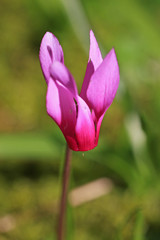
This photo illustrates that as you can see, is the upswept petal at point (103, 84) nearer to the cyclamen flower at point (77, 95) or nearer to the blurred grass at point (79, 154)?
the cyclamen flower at point (77, 95)

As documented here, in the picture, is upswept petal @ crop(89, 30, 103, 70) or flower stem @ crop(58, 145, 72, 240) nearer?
upswept petal @ crop(89, 30, 103, 70)

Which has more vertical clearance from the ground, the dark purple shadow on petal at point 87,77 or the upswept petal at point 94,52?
the upswept petal at point 94,52

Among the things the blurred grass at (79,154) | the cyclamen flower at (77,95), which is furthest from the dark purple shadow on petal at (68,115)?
the blurred grass at (79,154)

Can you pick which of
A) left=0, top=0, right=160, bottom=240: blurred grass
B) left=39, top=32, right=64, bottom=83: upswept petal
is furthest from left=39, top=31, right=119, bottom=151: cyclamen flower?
left=0, top=0, right=160, bottom=240: blurred grass

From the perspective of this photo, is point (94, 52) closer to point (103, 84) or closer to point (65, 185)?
point (103, 84)

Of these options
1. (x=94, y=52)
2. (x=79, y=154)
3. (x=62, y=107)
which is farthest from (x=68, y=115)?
(x=79, y=154)

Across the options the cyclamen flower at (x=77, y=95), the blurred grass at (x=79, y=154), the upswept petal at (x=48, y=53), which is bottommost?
the blurred grass at (x=79, y=154)

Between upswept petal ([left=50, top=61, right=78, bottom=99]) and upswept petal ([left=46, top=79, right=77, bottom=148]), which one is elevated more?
upswept petal ([left=50, top=61, right=78, bottom=99])

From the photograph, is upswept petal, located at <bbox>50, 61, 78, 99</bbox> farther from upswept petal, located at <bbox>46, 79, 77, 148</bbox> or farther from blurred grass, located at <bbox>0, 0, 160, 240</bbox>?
blurred grass, located at <bbox>0, 0, 160, 240</bbox>
